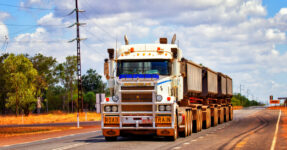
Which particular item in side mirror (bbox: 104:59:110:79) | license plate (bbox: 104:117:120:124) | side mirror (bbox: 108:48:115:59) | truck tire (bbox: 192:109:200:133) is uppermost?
side mirror (bbox: 108:48:115:59)

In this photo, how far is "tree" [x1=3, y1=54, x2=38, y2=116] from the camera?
282 ft

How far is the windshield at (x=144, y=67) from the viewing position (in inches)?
813

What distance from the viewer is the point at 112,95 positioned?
20.8 meters

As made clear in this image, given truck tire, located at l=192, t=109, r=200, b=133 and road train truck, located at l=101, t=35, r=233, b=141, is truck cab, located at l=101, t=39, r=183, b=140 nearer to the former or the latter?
road train truck, located at l=101, t=35, r=233, b=141

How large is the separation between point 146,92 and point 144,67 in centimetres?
148

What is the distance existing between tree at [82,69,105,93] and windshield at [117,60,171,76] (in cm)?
12457

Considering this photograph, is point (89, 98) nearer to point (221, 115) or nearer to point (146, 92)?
point (221, 115)

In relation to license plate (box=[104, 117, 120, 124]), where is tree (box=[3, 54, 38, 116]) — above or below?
above

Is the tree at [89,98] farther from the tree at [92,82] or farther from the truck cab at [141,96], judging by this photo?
the truck cab at [141,96]

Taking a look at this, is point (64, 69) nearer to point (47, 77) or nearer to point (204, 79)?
point (47, 77)

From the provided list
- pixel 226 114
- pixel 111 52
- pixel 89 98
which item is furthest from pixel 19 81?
pixel 111 52

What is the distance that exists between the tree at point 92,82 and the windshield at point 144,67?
124566 mm

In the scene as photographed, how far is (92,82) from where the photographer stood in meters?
146

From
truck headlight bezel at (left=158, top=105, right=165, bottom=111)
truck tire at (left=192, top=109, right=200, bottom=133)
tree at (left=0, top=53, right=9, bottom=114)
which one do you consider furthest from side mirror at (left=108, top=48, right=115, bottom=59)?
tree at (left=0, top=53, right=9, bottom=114)
